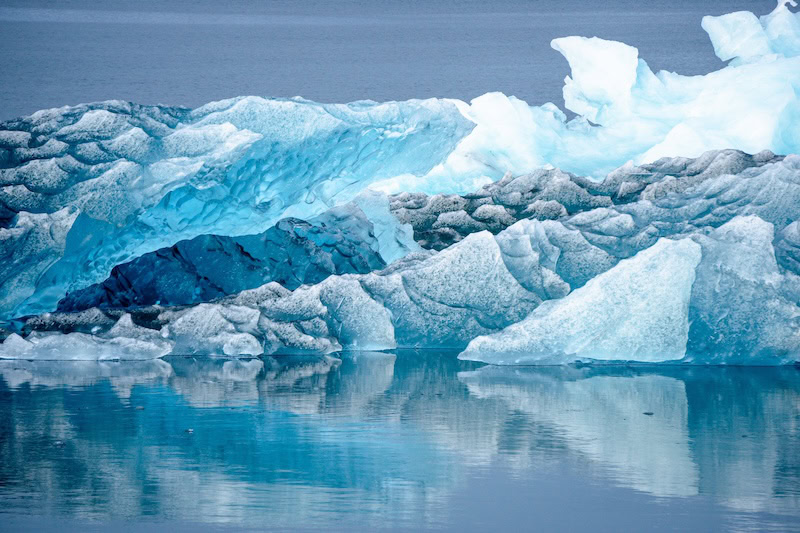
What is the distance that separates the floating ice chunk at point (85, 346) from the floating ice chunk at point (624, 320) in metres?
3.46

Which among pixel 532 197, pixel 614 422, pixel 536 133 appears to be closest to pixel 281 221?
pixel 532 197

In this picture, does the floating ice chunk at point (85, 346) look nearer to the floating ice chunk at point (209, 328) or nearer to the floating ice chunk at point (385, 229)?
the floating ice chunk at point (209, 328)

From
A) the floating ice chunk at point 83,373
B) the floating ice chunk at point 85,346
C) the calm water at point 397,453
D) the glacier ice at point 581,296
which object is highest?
the glacier ice at point 581,296

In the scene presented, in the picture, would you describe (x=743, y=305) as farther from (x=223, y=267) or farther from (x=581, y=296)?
(x=223, y=267)

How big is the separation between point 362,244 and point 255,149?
222 centimetres

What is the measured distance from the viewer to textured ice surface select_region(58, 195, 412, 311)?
12.6 meters

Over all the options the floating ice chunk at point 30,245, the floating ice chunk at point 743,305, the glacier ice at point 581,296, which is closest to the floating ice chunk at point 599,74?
the glacier ice at point 581,296

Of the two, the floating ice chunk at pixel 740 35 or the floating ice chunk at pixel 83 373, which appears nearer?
the floating ice chunk at pixel 83 373

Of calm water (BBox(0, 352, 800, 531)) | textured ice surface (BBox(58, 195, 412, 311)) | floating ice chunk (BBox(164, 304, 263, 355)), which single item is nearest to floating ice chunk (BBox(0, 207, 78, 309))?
textured ice surface (BBox(58, 195, 412, 311))

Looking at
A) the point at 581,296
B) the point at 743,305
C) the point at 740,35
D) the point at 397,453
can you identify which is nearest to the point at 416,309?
the point at 581,296

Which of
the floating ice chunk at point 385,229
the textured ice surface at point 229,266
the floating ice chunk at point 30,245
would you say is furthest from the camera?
the floating ice chunk at point 385,229

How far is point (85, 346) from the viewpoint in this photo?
34.6 feet

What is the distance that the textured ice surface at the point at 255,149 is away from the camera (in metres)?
11.3

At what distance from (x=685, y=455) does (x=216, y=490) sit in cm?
243
